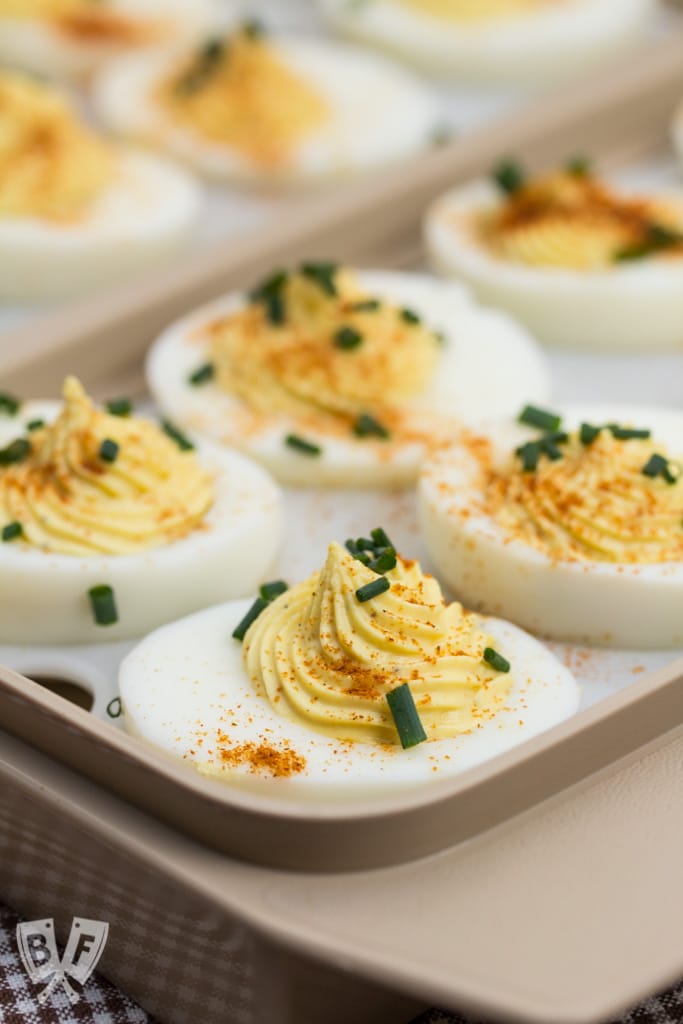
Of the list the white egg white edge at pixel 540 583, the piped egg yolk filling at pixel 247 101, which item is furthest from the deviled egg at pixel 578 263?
the white egg white edge at pixel 540 583

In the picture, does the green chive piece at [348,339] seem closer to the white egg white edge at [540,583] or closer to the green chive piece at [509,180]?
the white egg white edge at [540,583]

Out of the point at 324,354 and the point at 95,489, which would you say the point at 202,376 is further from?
the point at 95,489

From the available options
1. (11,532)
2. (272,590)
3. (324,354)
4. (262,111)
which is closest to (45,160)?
(262,111)

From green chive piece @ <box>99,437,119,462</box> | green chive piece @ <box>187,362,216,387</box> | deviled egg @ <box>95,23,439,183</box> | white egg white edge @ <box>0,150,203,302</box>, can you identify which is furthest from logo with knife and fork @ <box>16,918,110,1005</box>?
deviled egg @ <box>95,23,439,183</box>

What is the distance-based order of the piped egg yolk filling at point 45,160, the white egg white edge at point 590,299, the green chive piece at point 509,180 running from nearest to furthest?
the white egg white edge at point 590,299, the piped egg yolk filling at point 45,160, the green chive piece at point 509,180

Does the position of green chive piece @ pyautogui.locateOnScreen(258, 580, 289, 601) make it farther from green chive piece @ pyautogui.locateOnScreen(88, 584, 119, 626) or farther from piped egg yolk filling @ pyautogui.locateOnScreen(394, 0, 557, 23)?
piped egg yolk filling @ pyautogui.locateOnScreen(394, 0, 557, 23)

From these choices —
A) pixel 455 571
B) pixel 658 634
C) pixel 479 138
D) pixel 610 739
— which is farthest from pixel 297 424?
pixel 479 138
